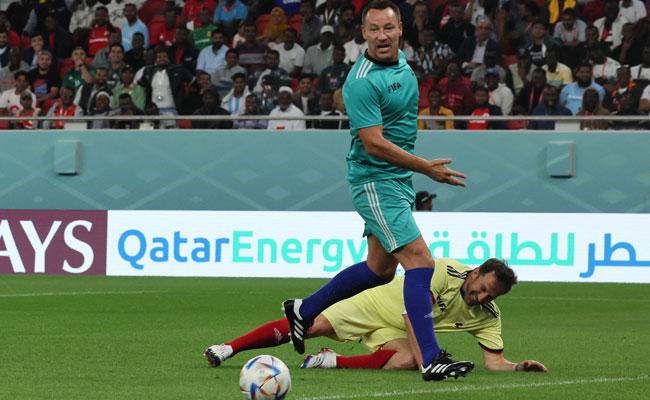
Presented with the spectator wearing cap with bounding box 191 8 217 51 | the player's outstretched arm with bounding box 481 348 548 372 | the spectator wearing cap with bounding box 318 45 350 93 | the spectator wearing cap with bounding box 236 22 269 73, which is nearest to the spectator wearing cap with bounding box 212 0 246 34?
the spectator wearing cap with bounding box 191 8 217 51

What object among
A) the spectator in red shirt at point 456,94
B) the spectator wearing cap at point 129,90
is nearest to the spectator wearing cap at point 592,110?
the spectator in red shirt at point 456,94

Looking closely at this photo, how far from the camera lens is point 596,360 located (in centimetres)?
912

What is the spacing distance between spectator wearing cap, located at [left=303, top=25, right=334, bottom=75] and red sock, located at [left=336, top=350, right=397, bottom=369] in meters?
11.4

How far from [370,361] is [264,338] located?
652 mm

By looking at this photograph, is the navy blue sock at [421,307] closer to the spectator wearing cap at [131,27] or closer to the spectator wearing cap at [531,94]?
the spectator wearing cap at [531,94]

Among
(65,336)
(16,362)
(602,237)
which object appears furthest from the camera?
(602,237)

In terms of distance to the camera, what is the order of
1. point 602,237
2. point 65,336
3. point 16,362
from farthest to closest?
1. point 602,237
2. point 65,336
3. point 16,362

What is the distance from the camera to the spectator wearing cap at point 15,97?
20578mm

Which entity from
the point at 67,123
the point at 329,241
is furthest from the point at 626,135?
the point at 67,123

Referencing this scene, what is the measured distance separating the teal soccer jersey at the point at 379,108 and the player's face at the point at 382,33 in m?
0.06

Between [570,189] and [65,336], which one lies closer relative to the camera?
[65,336]

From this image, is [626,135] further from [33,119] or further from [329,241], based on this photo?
[33,119]

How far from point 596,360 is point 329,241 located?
887 centimetres

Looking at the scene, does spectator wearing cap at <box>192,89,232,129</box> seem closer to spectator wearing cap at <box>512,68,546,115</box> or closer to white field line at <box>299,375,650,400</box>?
spectator wearing cap at <box>512,68,546,115</box>
